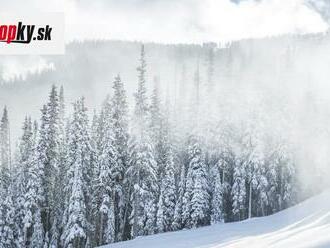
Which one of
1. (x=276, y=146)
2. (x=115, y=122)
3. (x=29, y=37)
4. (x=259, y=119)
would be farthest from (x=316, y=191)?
(x=29, y=37)

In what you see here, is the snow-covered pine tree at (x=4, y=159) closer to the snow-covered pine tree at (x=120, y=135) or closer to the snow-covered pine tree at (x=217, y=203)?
the snow-covered pine tree at (x=120, y=135)

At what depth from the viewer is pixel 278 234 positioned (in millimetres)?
22047

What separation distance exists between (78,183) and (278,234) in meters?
26.6

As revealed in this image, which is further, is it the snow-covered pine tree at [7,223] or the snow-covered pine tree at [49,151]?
the snow-covered pine tree at [7,223]

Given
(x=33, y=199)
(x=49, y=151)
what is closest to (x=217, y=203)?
(x=49, y=151)

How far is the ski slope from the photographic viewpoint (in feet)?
56.2

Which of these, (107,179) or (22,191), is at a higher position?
(107,179)

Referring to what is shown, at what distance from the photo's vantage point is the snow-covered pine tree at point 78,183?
145ft

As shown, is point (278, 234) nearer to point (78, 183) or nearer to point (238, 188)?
point (78, 183)

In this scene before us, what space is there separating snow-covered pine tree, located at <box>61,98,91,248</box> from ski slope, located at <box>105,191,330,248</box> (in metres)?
14.5

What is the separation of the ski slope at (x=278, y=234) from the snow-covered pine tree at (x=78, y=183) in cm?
1450

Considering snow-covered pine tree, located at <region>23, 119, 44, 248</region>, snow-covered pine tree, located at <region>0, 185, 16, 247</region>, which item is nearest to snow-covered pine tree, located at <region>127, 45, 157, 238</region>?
snow-covered pine tree, located at <region>23, 119, 44, 248</region>

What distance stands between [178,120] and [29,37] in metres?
26.8

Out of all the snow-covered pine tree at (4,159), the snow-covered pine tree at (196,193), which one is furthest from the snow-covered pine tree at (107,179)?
the snow-covered pine tree at (4,159)
